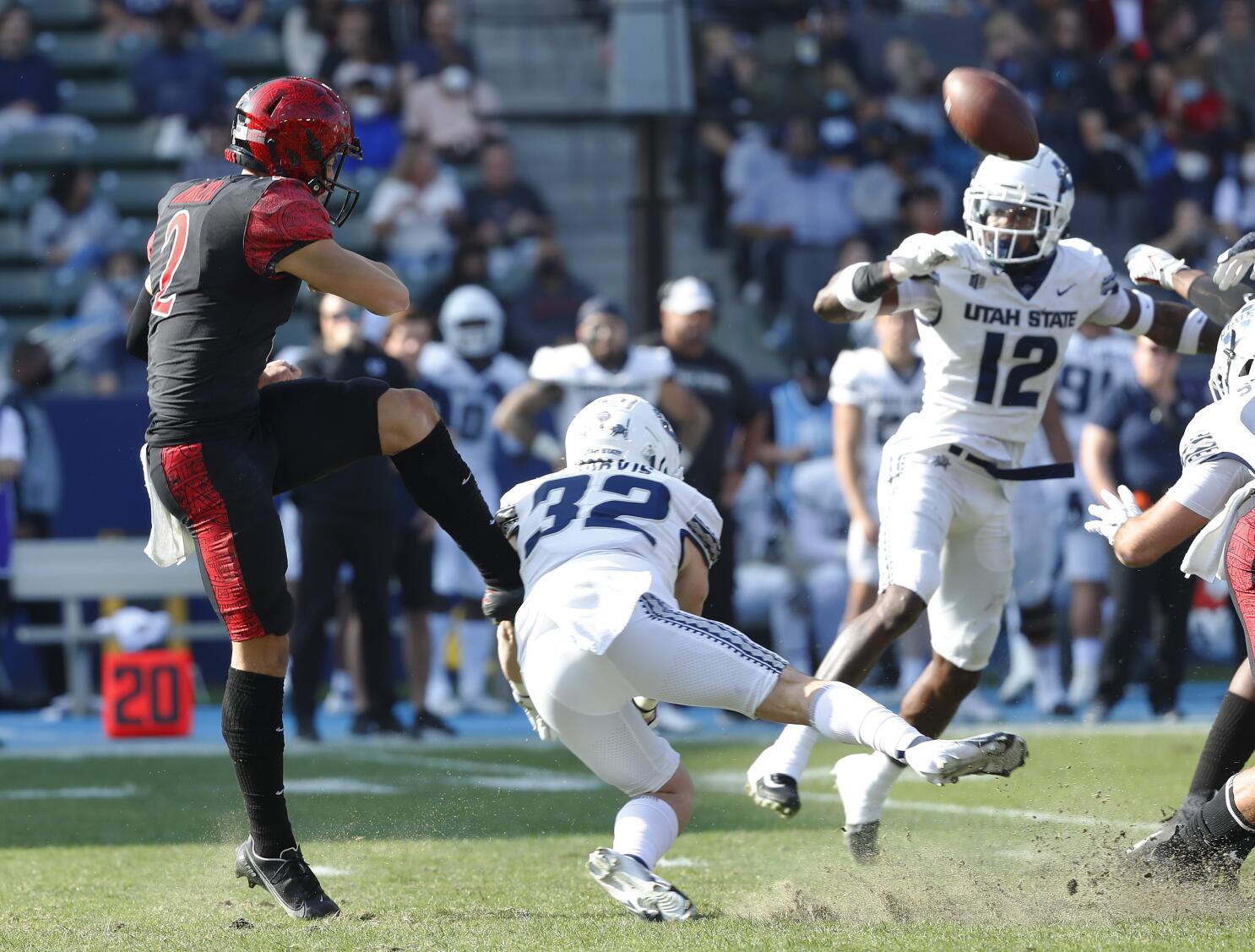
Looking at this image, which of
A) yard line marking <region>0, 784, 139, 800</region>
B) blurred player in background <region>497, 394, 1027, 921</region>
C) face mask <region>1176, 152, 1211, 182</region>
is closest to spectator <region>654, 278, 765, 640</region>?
yard line marking <region>0, 784, 139, 800</region>

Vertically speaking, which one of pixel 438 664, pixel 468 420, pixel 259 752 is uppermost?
pixel 468 420

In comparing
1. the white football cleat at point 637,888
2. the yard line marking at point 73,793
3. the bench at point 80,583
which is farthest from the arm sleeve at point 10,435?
the white football cleat at point 637,888

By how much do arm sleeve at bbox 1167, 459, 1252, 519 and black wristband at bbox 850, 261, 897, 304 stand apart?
1.22 metres

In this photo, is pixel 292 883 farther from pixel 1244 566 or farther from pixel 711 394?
pixel 711 394

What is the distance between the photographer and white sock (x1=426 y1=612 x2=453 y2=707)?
368 inches

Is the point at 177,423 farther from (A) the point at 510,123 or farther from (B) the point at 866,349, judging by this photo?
(A) the point at 510,123

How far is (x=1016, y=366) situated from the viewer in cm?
545

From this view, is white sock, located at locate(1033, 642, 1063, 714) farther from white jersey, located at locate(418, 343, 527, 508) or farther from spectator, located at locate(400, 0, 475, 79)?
spectator, located at locate(400, 0, 475, 79)

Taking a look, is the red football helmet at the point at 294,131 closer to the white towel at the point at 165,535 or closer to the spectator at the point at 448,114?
the white towel at the point at 165,535

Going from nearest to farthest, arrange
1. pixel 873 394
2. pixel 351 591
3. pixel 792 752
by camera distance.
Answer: pixel 792 752 → pixel 351 591 → pixel 873 394

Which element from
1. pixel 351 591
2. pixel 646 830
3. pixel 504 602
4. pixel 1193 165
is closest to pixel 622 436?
pixel 504 602

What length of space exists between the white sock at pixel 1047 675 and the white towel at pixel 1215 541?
472 centimetres

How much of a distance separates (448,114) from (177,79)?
1.96 metres

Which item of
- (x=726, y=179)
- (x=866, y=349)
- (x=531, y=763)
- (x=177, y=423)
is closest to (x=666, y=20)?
(x=726, y=179)
